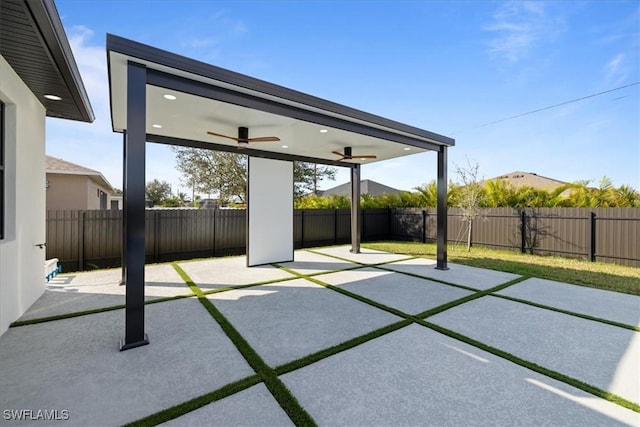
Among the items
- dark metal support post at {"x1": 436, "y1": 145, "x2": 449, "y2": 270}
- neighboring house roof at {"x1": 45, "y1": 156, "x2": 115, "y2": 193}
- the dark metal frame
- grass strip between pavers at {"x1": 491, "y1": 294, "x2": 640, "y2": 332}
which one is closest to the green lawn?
dark metal support post at {"x1": 436, "y1": 145, "x2": 449, "y2": 270}

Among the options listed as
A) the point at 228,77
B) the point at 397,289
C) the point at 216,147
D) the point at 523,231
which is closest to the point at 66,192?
the point at 216,147

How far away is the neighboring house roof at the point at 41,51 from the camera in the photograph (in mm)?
2086

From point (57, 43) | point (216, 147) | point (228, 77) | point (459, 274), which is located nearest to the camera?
point (57, 43)

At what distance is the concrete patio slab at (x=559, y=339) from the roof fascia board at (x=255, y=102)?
122 inches

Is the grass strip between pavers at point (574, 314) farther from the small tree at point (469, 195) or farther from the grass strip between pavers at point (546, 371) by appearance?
the small tree at point (469, 195)

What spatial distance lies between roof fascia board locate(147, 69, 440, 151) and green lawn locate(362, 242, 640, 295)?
4.08 meters

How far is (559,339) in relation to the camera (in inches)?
113

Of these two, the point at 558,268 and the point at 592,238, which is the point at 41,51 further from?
the point at 592,238

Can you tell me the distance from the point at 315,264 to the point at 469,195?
6.33 metres

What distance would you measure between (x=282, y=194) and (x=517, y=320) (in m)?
5.20

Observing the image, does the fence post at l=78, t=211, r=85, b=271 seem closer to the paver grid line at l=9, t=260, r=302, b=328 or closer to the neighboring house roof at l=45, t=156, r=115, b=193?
the paver grid line at l=9, t=260, r=302, b=328

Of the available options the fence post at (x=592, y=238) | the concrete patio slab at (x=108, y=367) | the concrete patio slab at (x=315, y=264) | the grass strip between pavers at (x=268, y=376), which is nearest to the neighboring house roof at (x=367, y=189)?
the fence post at (x=592, y=238)

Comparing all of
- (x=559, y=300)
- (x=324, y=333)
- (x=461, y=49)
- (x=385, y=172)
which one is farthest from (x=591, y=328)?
(x=385, y=172)

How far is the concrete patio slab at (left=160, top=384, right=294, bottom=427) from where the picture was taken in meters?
1.67
